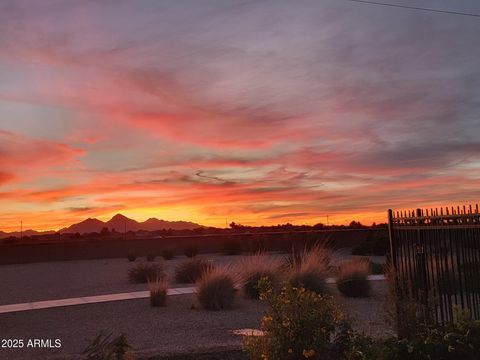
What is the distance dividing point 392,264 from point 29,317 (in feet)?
32.5

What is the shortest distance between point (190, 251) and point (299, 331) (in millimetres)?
36953

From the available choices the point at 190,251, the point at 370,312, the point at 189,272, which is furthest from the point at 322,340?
the point at 190,251

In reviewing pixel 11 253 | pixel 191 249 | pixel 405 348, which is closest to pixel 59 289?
pixel 405 348

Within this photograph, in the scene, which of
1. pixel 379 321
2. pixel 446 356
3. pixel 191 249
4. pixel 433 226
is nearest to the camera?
pixel 446 356

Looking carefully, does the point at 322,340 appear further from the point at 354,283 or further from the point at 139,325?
the point at 354,283

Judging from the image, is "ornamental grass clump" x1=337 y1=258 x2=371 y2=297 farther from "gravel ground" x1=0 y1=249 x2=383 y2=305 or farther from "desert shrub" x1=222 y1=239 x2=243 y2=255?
"desert shrub" x1=222 y1=239 x2=243 y2=255

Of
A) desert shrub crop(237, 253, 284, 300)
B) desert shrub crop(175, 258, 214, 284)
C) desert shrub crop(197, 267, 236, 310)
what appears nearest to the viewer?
desert shrub crop(197, 267, 236, 310)

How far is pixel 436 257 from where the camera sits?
943cm

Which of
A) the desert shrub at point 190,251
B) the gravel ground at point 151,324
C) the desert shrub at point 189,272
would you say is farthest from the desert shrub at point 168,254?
the gravel ground at point 151,324

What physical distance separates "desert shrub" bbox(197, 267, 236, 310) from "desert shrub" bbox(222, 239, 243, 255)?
29.2 meters

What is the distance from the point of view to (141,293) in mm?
19297

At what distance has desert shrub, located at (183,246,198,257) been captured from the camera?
43906 mm

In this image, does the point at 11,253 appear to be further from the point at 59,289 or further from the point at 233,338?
the point at 233,338

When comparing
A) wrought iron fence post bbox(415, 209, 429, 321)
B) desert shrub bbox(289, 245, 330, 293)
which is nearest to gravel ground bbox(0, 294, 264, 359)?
desert shrub bbox(289, 245, 330, 293)
